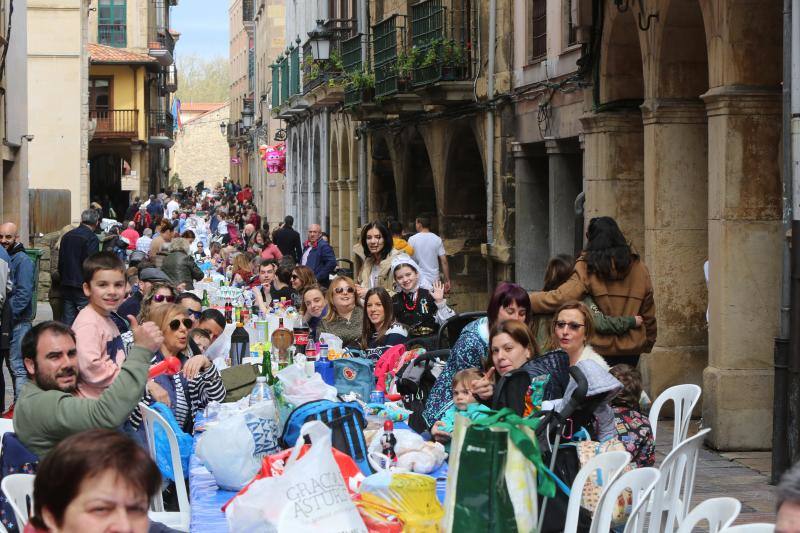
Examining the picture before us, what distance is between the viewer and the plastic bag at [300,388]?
19.5 feet

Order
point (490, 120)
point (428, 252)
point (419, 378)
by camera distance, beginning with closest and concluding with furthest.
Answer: point (419, 378) → point (428, 252) → point (490, 120)

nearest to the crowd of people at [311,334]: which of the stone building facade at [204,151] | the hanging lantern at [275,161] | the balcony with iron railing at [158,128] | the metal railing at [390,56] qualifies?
the metal railing at [390,56]

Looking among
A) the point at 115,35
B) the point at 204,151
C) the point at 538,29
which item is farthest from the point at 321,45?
the point at 204,151

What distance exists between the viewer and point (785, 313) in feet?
28.1

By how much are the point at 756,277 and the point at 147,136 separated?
43907 millimetres

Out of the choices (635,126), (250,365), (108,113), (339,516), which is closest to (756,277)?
(635,126)

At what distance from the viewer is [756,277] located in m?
9.69

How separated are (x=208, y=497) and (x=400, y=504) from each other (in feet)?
4.25

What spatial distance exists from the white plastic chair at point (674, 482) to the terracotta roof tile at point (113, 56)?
146 feet

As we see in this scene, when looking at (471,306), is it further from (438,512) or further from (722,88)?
(438,512)

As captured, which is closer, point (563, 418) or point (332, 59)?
point (563, 418)

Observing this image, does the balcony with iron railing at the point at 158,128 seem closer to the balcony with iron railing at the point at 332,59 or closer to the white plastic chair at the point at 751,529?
the balcony with iron railing at the point at 332,59

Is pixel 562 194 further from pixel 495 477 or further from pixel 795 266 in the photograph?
pixel 495 477

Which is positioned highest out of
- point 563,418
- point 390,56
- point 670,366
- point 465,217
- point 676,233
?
point 390,56
